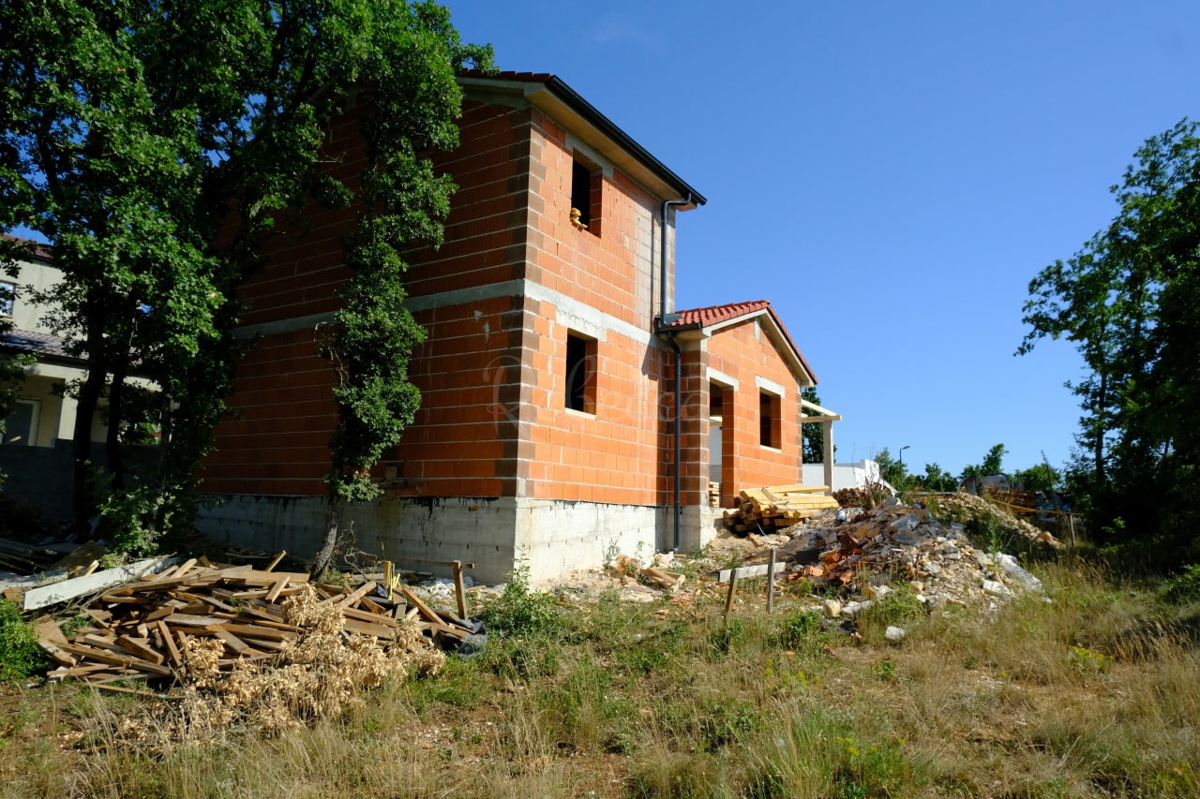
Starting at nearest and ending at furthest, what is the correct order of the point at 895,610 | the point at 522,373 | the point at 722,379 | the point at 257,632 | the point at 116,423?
1. the point at 257,632
2. the point at 895,610
3. the point at 522,373
4. the point at 116,423
5. the point at 722,379

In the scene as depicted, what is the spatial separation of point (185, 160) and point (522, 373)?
209 inches

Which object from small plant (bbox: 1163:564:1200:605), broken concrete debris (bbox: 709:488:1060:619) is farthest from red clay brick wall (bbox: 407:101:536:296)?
small plant (bbox: 1163:564:1200:605)

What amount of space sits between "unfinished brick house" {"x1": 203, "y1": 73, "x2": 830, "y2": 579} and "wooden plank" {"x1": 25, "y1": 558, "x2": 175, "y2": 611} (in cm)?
319

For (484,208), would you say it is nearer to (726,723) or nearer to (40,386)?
(726,723)

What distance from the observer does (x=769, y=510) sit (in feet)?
49.8

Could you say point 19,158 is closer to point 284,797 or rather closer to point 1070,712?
point 284,797

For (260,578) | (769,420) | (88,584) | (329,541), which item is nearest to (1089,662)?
(260,578)

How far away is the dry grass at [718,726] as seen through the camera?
5090 mm

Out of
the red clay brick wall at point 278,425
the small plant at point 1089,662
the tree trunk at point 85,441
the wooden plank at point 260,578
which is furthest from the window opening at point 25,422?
the small plant at point 1089,662

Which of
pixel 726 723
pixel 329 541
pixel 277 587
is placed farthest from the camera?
pixel 329 541

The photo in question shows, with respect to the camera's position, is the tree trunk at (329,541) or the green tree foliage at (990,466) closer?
the tree trunk at (329,541)

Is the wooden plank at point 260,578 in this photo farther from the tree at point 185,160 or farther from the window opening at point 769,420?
the window opening at point 769,420

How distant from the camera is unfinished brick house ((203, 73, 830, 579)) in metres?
11.1

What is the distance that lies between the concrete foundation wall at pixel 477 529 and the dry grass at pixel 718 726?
7.28 ft
